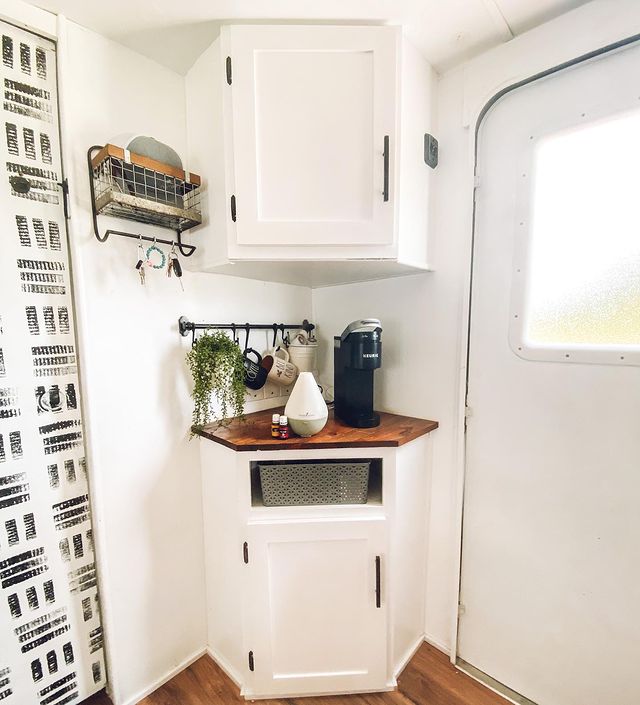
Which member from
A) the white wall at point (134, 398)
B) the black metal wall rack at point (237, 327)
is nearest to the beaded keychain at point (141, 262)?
the white wall at point (134, 398)

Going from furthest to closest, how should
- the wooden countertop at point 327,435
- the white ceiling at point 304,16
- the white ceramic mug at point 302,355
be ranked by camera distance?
1. the white ceramic mug at point 302,355
2. the wooden countertop at point 327,435
3. the white ceiling at point 304,16

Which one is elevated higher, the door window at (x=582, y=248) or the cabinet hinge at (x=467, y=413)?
the door window at (x=582, y=248)

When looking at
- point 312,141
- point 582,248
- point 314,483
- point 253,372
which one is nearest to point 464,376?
point 582,248

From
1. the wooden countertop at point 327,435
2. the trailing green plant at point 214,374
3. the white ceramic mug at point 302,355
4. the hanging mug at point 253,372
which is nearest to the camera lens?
the wooden countertop at point 327,435

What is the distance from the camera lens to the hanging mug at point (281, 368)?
143cm

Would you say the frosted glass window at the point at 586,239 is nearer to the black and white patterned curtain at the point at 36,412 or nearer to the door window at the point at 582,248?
the door window at the point at 582,248

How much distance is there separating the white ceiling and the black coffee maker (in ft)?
2.93

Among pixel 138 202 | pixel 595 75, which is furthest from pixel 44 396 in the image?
pixel 595 75

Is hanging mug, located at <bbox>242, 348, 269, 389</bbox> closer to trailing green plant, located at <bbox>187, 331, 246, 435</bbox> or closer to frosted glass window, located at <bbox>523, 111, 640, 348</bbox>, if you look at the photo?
trailing green plant, located at <bbox>187, 331, 246, 435</bbox>

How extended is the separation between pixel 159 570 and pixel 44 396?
73 cm

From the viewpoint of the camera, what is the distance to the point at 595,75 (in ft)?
3.05

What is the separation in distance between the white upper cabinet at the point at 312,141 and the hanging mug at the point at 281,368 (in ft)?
1.57

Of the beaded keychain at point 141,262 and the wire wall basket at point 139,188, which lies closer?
the wire wall basket at point 139,188

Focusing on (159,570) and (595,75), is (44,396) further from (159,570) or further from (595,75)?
(595,75)
